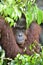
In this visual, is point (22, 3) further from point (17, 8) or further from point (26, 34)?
point (26, 34)

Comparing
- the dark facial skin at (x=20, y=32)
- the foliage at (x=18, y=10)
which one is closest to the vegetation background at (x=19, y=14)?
the foliage at (x=18, y=10)

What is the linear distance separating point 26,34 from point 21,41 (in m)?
0.13

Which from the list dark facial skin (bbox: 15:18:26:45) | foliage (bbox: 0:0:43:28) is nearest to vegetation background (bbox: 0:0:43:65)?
foliage (bbox: 0:0:43:28)

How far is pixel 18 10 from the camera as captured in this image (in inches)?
68.2

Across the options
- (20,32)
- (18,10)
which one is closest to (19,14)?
(18,10)

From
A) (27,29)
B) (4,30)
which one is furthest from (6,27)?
(27,29)

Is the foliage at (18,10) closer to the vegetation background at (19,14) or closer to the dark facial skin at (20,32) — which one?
the vegetation background at (19,14)

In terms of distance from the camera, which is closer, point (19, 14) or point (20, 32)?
point (19, 14)

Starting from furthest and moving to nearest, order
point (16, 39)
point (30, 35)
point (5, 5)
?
point (30, 35), point (16, 39), point (5, 5)

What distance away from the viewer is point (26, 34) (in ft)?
6.84

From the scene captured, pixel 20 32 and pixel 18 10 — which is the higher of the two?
pixel 18 10

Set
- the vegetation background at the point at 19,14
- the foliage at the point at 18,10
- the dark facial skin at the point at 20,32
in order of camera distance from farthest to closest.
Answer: the dark facial skin at the point at 20,32
the foliage at the point at 18,10
the vegetation background at the point at 19,14

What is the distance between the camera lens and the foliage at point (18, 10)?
1.69 meters

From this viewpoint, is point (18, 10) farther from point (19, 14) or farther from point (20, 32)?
point (20, 32)
